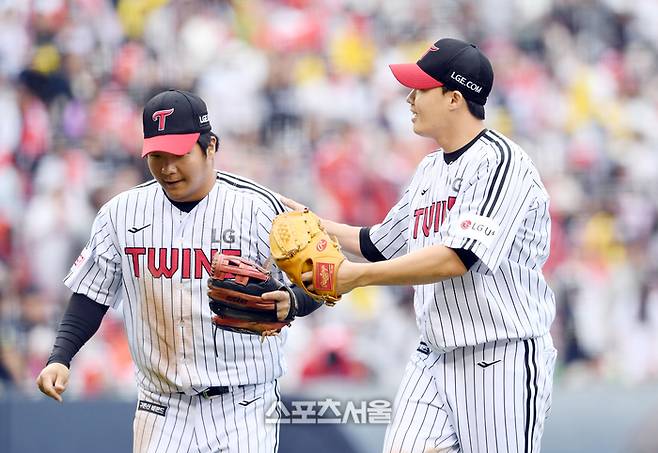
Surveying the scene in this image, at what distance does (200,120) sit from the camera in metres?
3.96

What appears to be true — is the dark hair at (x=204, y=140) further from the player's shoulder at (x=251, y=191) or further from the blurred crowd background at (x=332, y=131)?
the blurred crowd background at (x=332, y=131)

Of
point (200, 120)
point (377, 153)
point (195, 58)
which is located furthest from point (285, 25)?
point (200, 120)

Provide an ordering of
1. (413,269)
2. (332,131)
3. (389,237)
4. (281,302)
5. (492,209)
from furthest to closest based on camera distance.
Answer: (332,131) < (389,237) < (281,302) < (492,209) < (413,269)

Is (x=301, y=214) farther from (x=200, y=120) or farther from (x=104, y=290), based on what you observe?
(x=104, y=290)

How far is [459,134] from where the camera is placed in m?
3.91

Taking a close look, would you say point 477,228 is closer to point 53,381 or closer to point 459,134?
point 459,134

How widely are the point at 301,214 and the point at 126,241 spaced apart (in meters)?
0.71

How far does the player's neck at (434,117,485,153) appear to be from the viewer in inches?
154

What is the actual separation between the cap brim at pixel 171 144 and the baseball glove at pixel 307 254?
1.45 feet

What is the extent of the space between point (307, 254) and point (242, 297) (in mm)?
283

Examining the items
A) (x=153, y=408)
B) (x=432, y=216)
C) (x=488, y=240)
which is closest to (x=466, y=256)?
(x=488, y=240)

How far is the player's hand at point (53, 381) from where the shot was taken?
3.88 metres

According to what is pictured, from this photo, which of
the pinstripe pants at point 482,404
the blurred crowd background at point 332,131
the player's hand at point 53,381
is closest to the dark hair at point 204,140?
the player's hand at point 53,381

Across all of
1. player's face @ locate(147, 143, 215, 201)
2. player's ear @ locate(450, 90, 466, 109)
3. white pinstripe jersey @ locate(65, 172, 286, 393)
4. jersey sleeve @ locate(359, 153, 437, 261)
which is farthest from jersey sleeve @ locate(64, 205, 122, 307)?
player's ear @ locate(450, 90, 466, 109)
